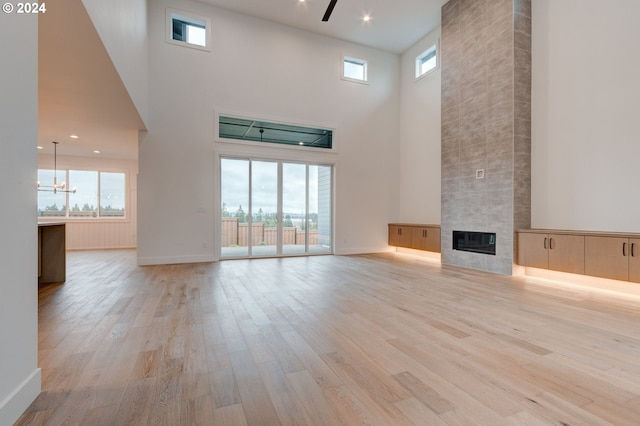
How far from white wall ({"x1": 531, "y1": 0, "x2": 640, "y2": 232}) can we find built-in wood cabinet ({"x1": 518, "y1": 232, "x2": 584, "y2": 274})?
473mm

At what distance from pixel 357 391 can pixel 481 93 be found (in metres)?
5.71

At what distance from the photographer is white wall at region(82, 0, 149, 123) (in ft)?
9.42

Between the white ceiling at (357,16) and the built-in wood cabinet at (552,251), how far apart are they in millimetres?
5179

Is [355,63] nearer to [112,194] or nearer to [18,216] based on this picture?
[18,216]

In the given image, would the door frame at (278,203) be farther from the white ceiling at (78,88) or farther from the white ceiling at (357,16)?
the white ceiling at (357,16)

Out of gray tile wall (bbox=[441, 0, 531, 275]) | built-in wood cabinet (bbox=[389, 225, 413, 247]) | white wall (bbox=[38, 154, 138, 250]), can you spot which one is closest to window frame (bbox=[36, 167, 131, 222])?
white wall (bbox=[38, 154, 138, 250])

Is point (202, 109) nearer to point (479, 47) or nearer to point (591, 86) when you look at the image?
point (479, 47)

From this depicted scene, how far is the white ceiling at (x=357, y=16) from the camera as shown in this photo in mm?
6383

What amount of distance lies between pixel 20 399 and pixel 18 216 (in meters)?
0.89

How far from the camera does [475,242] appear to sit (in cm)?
566

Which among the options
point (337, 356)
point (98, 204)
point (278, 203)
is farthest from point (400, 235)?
point (98, 204)

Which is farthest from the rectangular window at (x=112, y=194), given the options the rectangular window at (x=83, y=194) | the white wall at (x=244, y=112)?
the white wall at (x=244, y=112)

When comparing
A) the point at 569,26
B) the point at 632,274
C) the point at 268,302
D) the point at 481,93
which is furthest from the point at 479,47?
the point at 268,302

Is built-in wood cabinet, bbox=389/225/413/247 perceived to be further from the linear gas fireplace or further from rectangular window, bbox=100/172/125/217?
rectangular window, bbox=100/172/125/217
